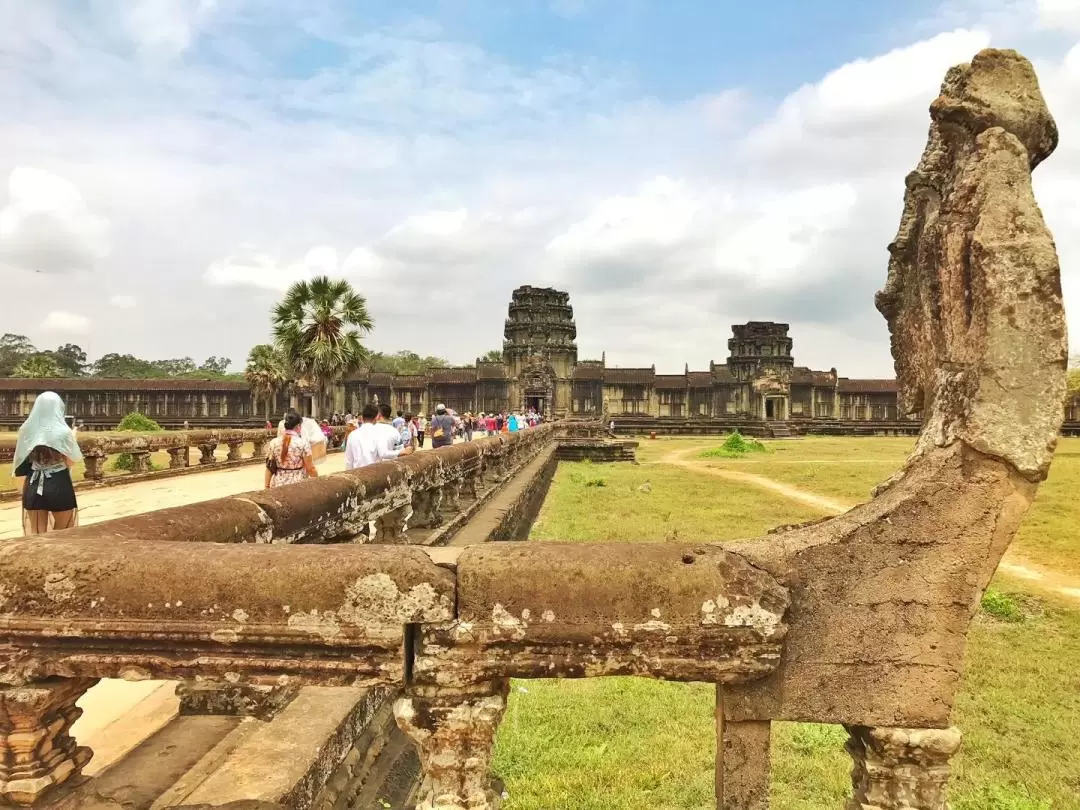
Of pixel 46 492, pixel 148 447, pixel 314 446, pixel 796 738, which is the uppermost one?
pixel 314 446

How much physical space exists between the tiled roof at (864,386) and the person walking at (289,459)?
5655 centimetres

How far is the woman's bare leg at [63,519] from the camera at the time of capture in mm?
5113

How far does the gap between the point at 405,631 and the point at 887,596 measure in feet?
4.85

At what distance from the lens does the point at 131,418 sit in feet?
114

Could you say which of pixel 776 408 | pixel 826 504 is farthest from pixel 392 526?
pixel 776 408

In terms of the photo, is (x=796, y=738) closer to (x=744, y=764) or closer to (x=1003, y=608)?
(x=744, y=764)

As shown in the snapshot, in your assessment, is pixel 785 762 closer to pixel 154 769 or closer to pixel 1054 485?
pixel 154 769

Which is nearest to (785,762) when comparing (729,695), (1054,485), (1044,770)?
(1044,770)

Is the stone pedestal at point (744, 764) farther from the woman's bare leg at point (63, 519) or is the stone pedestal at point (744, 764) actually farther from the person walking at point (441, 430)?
the person walking at point (441, 430)

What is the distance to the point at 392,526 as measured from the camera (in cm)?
521

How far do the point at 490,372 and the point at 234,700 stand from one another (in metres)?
49.8

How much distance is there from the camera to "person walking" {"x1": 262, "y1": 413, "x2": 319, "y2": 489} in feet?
19.9

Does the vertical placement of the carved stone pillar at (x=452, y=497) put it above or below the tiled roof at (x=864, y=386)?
below

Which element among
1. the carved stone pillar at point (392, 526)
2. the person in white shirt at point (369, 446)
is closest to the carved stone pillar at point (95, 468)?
the person in white shirt at point (369, 446)
